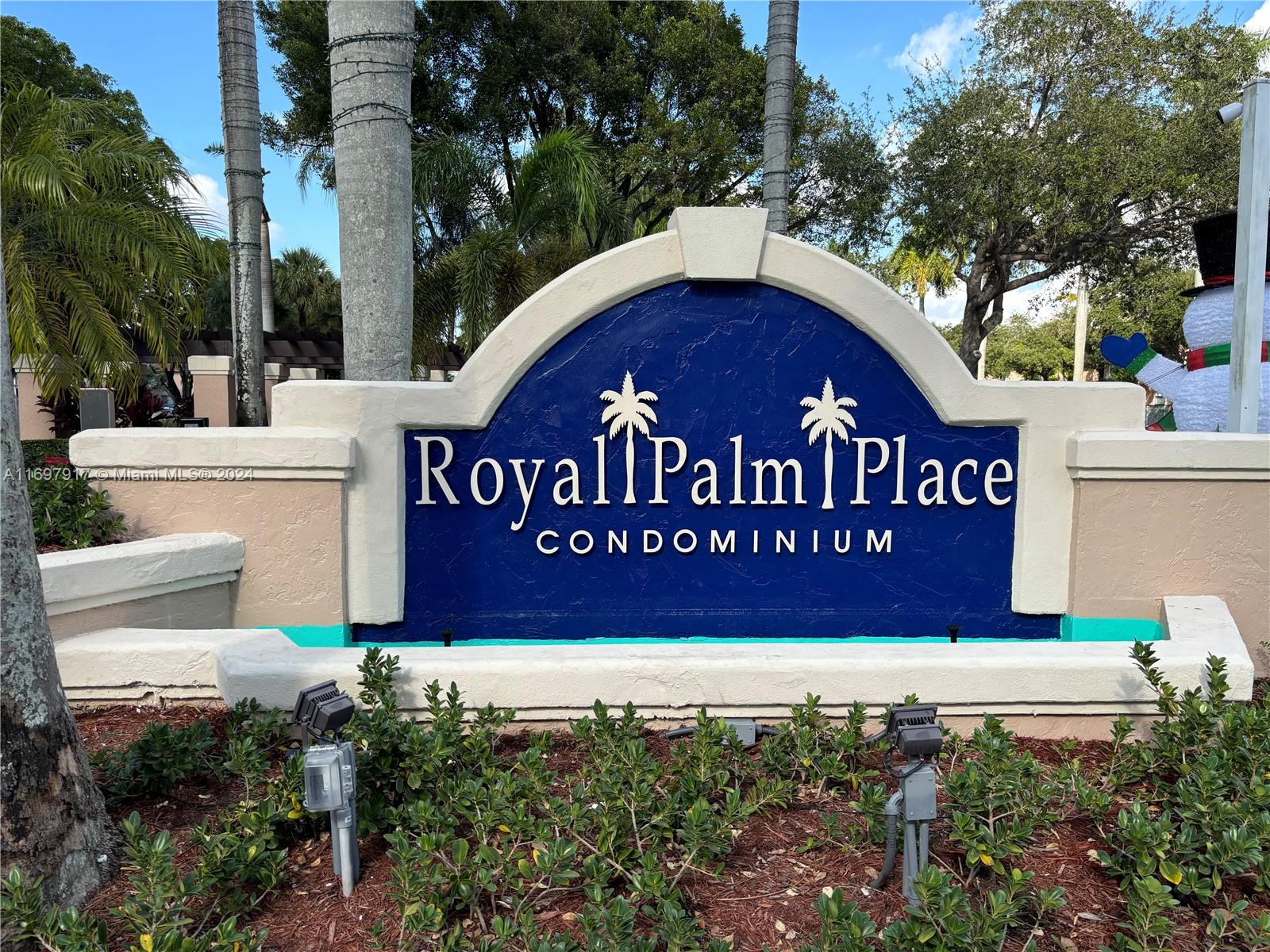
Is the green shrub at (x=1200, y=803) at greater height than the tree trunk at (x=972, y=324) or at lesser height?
lesser

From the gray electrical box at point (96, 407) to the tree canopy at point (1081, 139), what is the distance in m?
16.9

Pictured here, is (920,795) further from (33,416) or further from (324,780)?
(33,416)

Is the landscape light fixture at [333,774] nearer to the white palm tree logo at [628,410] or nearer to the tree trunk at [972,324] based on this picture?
the white palm tree logo at [628,410]

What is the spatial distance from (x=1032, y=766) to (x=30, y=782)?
10.0 ft

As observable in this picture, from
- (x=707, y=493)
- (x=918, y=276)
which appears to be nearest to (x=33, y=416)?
(x=707, y=493)

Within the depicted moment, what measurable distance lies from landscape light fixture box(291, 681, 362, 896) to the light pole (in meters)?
6.27

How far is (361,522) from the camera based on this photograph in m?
4.64

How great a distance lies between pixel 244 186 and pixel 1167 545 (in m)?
8.02

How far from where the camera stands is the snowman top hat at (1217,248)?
27.1 ft

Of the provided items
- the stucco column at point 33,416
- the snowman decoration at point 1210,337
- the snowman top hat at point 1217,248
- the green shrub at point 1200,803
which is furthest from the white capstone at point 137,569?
the stucco column at point 33,416

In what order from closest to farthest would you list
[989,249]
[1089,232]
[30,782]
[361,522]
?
[30,782], [361,522], [1089,232], [989,249]

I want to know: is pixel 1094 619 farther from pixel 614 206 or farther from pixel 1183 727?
pixel 614 206

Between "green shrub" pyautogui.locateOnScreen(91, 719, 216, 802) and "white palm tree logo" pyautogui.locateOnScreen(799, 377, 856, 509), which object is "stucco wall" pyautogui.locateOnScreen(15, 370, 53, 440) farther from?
"white palm tree logo" pyautogui.locateOnScreen(799, 377, 856, 509)

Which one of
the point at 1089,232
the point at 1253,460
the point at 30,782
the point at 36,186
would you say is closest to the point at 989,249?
the point at 1089,232
